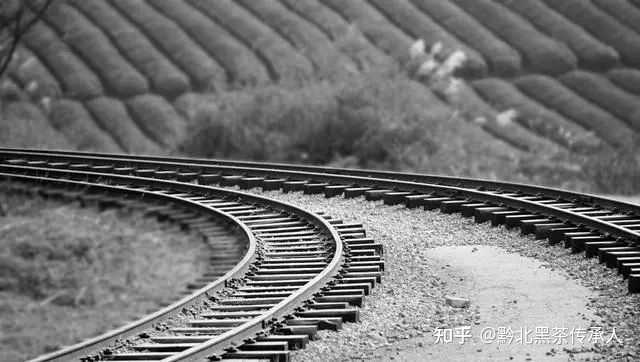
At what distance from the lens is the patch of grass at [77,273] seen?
853 cm

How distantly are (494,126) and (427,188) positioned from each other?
15.5 m

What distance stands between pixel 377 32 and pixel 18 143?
15.1m

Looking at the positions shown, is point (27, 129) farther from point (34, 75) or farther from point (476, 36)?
point (476, 36)

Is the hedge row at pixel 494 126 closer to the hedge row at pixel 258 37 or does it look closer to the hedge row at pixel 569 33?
the hedge row at pixel 569 33

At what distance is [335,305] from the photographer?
27.5ft

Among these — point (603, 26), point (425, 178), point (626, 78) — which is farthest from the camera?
point (603, 26)

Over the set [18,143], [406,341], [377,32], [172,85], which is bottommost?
[406,341]

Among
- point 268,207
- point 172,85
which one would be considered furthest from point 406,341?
point 172,85

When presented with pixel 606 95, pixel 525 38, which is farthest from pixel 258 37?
pixel 606 95

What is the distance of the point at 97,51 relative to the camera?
125ft

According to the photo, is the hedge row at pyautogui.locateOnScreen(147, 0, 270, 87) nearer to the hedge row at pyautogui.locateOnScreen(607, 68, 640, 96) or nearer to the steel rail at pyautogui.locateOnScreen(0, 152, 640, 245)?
the hedge row at pyautogui.locateOnScreen(607, 68, 640, 96)

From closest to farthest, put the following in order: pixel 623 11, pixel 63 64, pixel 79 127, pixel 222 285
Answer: pixel 222 285 → pixel 79 127 → pixel 63 64 → pixel 623 11

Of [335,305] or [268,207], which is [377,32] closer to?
[268,207]

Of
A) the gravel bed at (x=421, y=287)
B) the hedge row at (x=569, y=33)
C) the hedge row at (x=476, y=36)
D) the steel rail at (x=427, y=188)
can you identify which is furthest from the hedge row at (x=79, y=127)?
the hedge row at (x=569, y=33)
